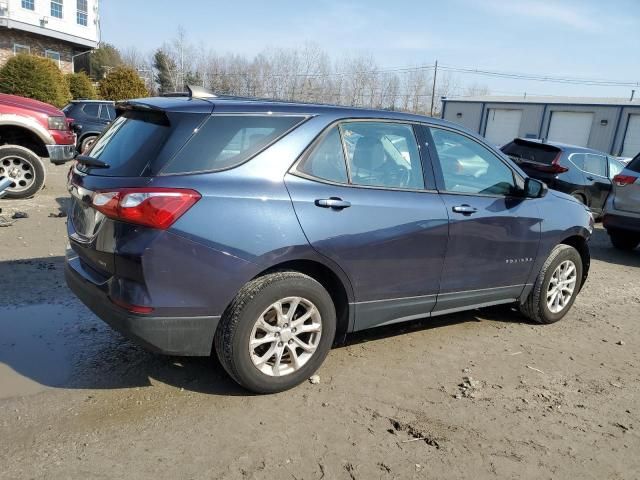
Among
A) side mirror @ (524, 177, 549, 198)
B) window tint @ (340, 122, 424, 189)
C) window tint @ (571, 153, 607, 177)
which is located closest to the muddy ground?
side mirror @ (524, 177, 549, 198)

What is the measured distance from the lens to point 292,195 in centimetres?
316

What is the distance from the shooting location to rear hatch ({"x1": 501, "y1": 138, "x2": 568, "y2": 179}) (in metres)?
10.4

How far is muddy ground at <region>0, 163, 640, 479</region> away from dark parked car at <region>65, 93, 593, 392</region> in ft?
1.17

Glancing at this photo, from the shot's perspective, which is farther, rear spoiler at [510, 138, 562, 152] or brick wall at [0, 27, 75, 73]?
brick wall at [0, 27, 75, 73]

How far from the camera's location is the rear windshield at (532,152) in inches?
416

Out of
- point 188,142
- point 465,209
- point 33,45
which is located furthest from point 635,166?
point 33,45

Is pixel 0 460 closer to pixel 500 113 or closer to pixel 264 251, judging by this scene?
pixel 264 251

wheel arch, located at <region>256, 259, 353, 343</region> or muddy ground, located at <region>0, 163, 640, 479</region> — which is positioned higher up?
wheel arch, located at <region>256, 259, 353, 343</region>

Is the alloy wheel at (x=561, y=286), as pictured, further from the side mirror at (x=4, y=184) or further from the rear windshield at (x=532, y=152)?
the side mirror at (x=4, y=184)

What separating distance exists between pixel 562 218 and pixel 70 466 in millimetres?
4243

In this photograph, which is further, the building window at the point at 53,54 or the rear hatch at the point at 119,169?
the building window at the point at 53,54

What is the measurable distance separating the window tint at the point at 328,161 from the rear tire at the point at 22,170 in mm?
6750

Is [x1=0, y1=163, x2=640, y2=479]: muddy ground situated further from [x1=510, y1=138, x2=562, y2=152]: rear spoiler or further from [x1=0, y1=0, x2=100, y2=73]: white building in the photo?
[x1=0, y1=0, x2=100, y2=73]: white building

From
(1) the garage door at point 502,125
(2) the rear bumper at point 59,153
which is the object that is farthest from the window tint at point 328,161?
(1) the garage door at point 502,125
